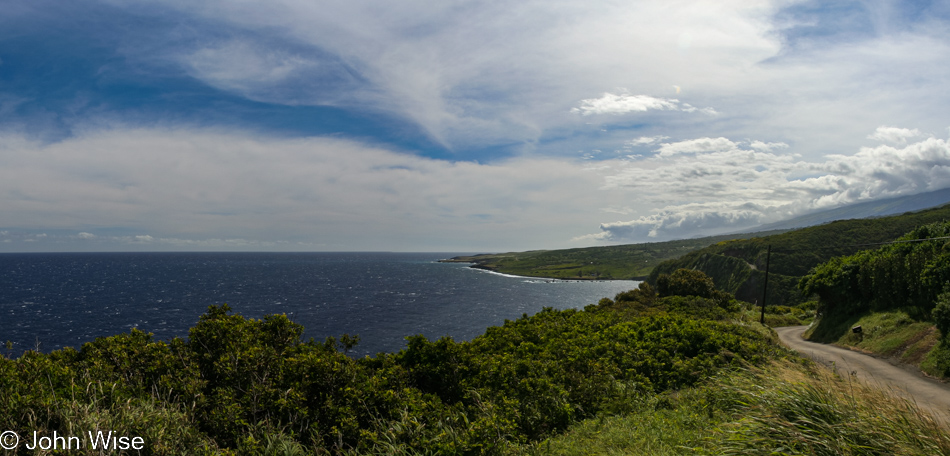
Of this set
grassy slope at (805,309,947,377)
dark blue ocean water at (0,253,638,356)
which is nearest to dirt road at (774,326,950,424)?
grassy slope at (805,309,947,377)

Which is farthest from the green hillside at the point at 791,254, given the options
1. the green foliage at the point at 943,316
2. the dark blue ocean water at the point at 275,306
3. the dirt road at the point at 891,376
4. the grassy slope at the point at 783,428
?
the grassy slope at the point at 783,428

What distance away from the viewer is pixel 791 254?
3782 inches

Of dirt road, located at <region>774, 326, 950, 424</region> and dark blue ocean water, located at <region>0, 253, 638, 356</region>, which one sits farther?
dark blue ocean water, located at <region>0, 253, 638, 356</region>

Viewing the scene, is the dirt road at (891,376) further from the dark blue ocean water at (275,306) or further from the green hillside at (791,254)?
the green hillside at (791,254)

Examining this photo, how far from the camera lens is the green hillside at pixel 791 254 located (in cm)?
8731

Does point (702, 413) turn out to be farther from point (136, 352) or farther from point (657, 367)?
point (136, 352)

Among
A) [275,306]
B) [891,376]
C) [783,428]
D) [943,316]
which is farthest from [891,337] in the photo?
[275,306]

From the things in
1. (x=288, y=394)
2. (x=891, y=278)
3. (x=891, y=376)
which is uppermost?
(x=288, y=394)

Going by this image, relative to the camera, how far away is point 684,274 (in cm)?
4353

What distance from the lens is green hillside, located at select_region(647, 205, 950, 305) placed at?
87.3 meters

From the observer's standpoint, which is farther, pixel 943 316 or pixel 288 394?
pixel 943 316

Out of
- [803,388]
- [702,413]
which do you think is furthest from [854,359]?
[803,388]

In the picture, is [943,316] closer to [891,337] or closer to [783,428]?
[891,337]

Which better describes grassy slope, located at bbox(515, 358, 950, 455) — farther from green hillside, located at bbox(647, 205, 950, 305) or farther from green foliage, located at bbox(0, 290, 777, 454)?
green hillside, located at bbox(647, 205, 950, 305)
